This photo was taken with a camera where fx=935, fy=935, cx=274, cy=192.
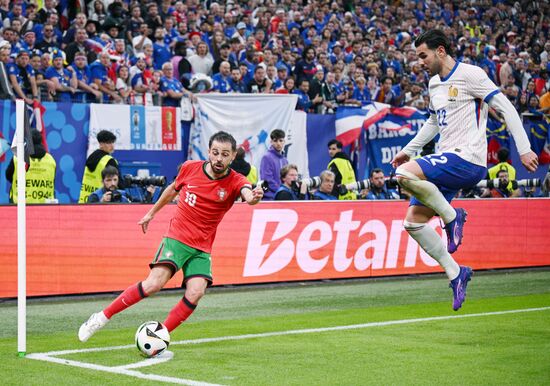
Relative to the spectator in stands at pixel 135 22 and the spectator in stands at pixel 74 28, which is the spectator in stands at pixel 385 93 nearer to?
the spectator in stands at pixel 135 22

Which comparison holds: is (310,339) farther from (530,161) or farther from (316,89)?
(316,89)

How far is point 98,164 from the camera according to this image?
47.8 feet

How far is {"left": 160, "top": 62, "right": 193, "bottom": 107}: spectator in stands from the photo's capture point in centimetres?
1909

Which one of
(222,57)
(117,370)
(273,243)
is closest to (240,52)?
(222,57)

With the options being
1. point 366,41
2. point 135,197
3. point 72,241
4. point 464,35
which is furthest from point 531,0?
point 72,241

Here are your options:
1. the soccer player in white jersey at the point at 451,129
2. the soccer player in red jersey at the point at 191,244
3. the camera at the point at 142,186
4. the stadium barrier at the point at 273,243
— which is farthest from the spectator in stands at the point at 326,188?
the soccer player in red jersey at the point at 191,244

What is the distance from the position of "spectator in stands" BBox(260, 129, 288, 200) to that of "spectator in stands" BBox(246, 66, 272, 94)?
456cm

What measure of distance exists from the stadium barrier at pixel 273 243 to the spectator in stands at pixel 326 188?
619 millimetres

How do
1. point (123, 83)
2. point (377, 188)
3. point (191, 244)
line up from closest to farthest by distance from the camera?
point (191, 244) → point (377, 188) → point (123, 83)

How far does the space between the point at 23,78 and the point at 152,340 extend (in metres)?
10.5

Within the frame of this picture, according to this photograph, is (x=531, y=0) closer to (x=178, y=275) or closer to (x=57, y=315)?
(x=178, y=275)

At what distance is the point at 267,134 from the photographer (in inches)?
789

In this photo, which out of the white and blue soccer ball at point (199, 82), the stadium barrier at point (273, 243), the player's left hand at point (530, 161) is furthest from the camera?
the white and blue soccer ball at point (199, 82)

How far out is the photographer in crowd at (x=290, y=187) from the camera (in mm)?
15305
